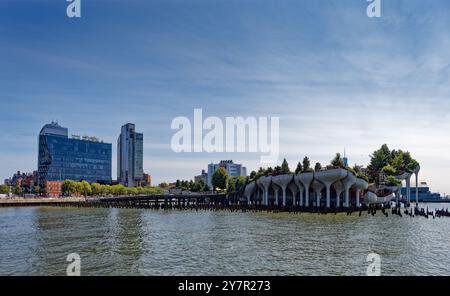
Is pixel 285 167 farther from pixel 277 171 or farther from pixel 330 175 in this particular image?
pixel 330 175

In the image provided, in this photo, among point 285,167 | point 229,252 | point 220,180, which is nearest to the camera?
point 229,252

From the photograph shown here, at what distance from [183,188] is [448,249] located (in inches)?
6703

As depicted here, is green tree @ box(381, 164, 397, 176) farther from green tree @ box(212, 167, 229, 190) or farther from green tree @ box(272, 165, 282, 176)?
green tree @ box(212, 167, 229, 190)

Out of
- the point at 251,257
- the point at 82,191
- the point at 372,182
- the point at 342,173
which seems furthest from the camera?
the point at 82,191

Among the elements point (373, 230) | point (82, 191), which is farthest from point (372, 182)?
point (82, 191)

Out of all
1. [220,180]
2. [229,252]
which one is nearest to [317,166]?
[229,252]

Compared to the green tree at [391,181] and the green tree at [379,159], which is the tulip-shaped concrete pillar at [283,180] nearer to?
the green tree at [391,181]

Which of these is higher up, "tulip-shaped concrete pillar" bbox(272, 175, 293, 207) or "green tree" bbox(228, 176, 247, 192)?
"tulip-shaped concrete pillar" bbox(272, 175, 293, 207)

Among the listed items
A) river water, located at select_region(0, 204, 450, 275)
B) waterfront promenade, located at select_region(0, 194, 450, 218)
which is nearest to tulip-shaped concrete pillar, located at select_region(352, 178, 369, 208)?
waterfront promenade, located at select_region(0, 194, 450, 218)

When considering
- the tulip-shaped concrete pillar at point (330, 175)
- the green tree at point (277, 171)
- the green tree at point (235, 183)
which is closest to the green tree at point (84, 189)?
the green tree at point (235, 183)
